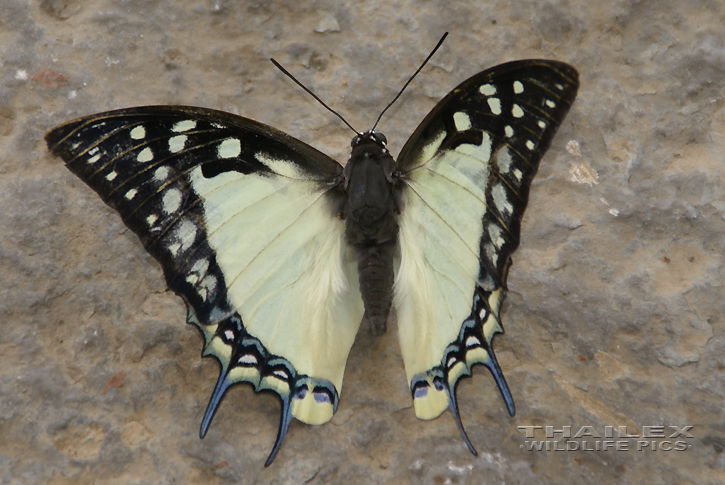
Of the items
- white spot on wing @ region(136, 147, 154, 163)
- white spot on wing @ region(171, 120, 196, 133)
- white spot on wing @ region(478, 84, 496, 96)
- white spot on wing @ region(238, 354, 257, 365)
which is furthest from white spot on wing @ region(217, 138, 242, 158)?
white spot on wing @ region(478, 84, 496, 96)

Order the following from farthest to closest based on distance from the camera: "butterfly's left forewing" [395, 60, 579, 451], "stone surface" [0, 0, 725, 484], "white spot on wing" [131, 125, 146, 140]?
"stone surface" [0, 0, 725, 484], "butterfly's left forewing" [395, 60, 579, 451], "white spot on wing" [131, 125, 146, 140]

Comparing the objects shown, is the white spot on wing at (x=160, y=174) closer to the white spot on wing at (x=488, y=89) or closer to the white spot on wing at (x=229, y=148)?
the white spot on wing at (x=229, y=148)

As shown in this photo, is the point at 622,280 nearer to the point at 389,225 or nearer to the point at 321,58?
the point at 389,225

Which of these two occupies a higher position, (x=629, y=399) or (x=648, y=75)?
(x=648, y=75)

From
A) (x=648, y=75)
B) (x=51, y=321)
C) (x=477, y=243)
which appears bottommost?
(x=51, y=321)

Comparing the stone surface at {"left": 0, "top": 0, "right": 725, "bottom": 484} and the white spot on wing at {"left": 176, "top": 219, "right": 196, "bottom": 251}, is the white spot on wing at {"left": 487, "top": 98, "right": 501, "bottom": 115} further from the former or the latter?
the white spot on wing at {"left": 176, "top": 219, "right": 196, "bottom": 251}

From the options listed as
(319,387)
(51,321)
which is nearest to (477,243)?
(319,387)
